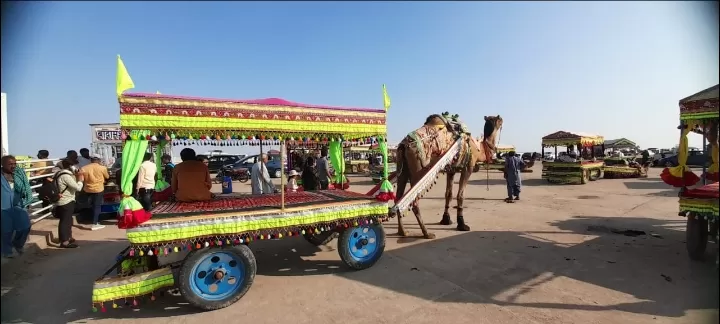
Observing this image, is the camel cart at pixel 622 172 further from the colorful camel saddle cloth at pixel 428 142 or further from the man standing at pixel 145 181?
the man standing at pixel 145 181

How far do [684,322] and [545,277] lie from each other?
4.55 feet

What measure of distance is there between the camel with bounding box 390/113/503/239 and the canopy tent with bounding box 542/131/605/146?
411 inches

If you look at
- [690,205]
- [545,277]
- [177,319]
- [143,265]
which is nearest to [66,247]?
[143,265]

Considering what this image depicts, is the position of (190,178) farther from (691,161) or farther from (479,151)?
(691,161)

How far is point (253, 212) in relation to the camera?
4172 mm

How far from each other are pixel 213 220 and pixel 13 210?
78.9 inches

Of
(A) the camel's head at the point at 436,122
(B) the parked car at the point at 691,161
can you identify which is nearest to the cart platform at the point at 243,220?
(A) the camel's head at the point at 436,122

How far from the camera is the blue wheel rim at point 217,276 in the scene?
3.84 meters

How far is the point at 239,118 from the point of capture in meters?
4.10

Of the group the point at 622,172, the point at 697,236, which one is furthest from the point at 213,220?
the point at 622,172

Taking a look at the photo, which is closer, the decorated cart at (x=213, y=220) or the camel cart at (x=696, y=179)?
the decorated cart at (x=213, y=220)

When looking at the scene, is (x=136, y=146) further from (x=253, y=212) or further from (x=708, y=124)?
(x=708, y=124)

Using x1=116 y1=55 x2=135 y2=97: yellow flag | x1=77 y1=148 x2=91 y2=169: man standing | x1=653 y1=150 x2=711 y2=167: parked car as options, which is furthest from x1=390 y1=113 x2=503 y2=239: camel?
x1=653 y1=150 x2=711 y2=167: parked car

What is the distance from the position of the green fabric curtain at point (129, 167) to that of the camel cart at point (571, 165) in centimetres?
1702
